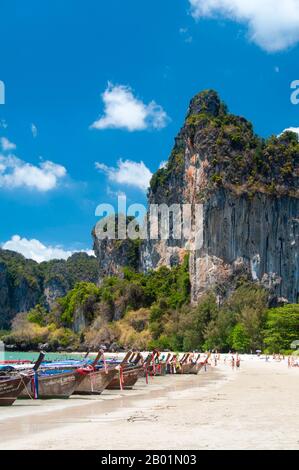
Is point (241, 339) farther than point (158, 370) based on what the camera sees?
Yes

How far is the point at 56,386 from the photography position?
75.3 ft

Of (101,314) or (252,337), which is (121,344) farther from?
(252,337)

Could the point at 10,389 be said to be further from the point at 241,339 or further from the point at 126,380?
the point at 241,339

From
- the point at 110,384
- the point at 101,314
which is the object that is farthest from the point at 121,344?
the point at 110,384

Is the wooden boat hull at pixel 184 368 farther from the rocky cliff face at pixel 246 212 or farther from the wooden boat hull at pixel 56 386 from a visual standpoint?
the rocky cliff face at pixel 246 212

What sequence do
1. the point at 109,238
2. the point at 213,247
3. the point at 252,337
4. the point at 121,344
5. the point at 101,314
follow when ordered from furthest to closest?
1. the point at 109,238
2. the point at 101,314
3. the point at 121,344
4. the point at 213,247
5. the point at 252,337

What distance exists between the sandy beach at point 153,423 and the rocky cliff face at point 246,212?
285 ft

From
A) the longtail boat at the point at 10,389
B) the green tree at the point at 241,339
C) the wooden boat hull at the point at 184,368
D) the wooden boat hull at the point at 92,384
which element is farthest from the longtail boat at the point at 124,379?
the green tree at the point at 241,339

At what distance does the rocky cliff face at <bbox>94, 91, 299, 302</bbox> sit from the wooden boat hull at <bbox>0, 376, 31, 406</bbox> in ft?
293

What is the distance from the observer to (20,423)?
15.6m

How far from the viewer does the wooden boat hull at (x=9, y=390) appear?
2008cm

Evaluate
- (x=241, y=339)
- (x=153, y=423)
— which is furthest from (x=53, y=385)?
(x=241, y=339)

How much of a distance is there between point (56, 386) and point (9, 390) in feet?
10.2
